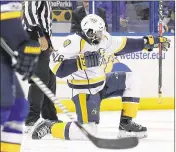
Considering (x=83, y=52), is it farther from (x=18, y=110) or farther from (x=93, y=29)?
(x=18, y=110)

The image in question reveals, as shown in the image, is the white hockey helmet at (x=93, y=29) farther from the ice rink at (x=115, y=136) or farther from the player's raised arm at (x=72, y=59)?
the ice rink at (x=115, y=136)

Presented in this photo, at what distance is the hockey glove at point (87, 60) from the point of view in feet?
10.3

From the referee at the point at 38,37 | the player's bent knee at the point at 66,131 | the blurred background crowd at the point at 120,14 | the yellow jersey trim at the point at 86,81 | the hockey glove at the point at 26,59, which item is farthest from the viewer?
the blurred background crowd at the point at 120,14

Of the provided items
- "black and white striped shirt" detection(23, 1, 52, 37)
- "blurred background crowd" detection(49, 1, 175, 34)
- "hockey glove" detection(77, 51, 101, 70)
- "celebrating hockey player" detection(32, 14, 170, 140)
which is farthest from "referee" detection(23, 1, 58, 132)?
"blurred background crowd" detection(49, 1, 175, 34)

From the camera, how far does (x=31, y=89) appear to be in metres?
3.74

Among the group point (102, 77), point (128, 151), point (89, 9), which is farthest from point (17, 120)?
point (89, 9)

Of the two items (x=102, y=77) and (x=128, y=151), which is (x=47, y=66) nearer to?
(x=102, y=77)

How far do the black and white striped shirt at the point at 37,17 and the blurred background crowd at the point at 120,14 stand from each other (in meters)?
0.95

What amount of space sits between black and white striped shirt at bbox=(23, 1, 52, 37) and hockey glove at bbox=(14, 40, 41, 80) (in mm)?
1528

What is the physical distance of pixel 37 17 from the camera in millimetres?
3658

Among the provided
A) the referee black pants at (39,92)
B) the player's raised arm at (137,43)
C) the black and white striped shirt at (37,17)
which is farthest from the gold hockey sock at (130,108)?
the black and white striped shirt at (37,17)

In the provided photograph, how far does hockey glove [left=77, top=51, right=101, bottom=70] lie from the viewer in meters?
3.15

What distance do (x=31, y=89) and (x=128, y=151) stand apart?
0.92m

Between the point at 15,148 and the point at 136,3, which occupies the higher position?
the point at 136,3
